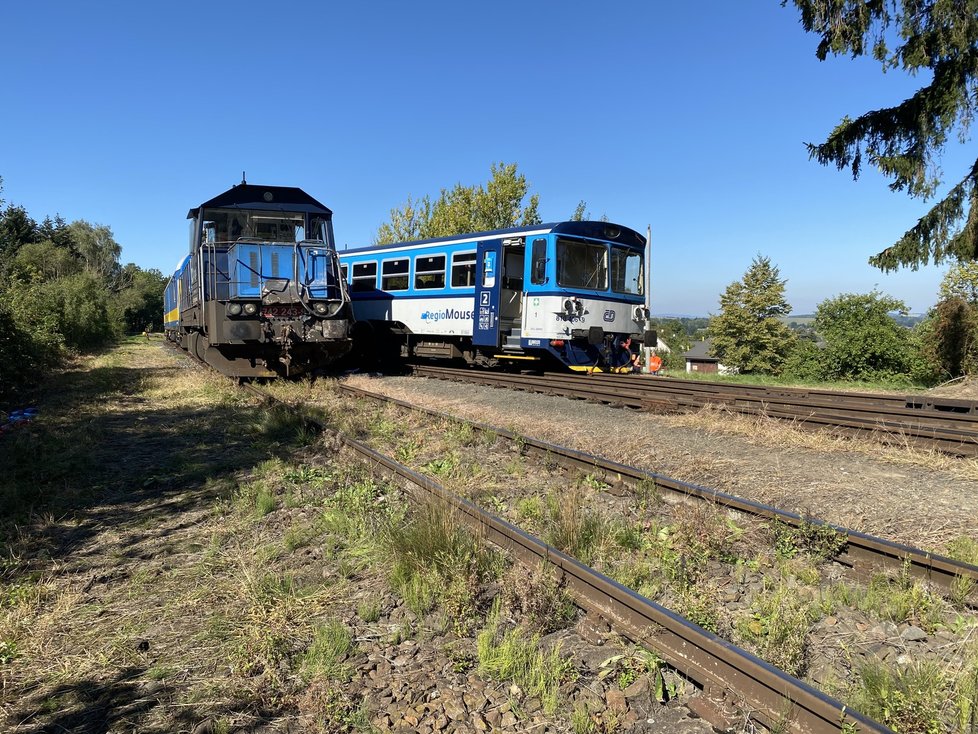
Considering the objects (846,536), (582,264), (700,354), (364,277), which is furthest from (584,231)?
(700,354)

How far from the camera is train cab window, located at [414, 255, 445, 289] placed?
14.6 meters

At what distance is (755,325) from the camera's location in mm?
60719

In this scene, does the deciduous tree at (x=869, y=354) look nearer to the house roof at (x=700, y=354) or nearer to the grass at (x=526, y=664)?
the grass at (x=526, y=664)

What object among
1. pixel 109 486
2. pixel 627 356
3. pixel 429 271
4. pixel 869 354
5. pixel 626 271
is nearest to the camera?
pixel 109 486

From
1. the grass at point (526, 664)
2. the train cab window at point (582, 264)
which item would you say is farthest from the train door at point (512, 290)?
the grass at point (526, 664)

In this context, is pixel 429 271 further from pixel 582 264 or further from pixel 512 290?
pixel 582 264

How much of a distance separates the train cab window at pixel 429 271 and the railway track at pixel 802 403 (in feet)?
9.23

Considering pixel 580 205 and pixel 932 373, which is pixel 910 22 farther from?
pixel 580 205

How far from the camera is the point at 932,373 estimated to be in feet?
68.8

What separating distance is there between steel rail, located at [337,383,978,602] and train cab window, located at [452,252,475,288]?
8.02 m

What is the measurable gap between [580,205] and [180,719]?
31.9 m

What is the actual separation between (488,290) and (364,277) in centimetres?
567

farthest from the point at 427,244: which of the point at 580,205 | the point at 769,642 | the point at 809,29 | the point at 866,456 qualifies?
the point at 580,205

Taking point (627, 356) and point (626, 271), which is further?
point (627, 356)
